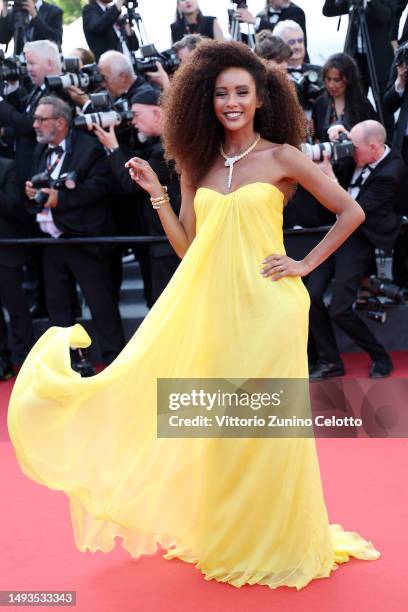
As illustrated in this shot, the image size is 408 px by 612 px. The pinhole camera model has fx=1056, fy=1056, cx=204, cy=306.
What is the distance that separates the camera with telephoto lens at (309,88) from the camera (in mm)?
7148

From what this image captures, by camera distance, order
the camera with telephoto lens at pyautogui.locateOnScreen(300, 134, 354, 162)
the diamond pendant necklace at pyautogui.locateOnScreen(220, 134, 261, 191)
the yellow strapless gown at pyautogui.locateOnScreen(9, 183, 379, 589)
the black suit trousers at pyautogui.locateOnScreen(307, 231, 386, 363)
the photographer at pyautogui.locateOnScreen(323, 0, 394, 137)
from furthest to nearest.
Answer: the photographer at pyautogui.locateOnScreen(323, 0, 394, 137) → the black suit trousers at pyautogui.locateOnScreen(307, 231, 386, 363) → the camera with telephoto lens at pyautogui.locateOnScreen(300, 134, 354, 162) → the diamond pendant necklace at pyautogui.locateOnScreen(220, 134, 261, 191) → the yellow strapless gown at pyautogui.locateOnScreen(9, 183, 379, 589)

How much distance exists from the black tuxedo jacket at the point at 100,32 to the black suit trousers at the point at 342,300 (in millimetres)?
2809

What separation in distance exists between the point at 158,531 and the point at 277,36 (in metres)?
4.40

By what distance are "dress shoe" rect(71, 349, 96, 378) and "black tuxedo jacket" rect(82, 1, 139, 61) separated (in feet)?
9.09

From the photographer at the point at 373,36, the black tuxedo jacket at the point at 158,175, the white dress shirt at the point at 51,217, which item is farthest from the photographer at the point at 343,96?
the white dress shirt at the point at 51,217

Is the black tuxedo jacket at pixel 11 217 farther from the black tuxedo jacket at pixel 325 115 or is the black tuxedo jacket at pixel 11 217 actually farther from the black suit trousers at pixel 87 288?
the black tuxedo jacket at pixel 325 115

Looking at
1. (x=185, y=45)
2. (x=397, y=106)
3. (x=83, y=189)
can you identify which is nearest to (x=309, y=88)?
(x=397, y=106)

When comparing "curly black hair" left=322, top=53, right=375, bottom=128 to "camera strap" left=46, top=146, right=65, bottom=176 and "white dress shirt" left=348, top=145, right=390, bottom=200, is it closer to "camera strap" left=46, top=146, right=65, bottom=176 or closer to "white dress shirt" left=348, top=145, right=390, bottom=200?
"white dress shirt" left=348, top=145, right=390, bottom=200

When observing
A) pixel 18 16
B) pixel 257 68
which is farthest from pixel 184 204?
pixel 18 16

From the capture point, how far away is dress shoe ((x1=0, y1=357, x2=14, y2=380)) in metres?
7.12

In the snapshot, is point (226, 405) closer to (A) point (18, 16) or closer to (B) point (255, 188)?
(B) point (255, 188)

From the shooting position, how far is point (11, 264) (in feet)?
23.4

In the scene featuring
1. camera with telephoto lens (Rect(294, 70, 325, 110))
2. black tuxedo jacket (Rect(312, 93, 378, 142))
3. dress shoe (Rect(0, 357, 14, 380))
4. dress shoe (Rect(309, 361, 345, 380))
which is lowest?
dress shoe (Rect(0, 357, 14, 380))

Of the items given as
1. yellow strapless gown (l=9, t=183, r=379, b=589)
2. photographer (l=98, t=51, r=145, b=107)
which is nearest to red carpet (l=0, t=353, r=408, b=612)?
yellow strapless gown (l=9, t=183, r=379, b=589)
